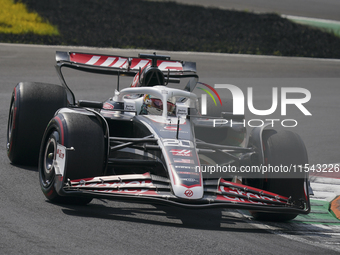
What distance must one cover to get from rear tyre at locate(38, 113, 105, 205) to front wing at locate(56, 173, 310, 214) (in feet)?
0.41

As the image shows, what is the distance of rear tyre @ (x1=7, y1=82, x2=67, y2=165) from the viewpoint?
21.8 feet

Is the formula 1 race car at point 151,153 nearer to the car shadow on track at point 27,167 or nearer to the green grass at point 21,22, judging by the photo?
the car shadow on track at point 27,167

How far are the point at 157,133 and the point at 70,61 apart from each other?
257 cm

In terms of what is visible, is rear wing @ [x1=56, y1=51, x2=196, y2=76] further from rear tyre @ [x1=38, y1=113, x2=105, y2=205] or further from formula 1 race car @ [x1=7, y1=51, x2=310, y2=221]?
rear tyre @ [x1=38, y1=113, x2=105, y2=205]

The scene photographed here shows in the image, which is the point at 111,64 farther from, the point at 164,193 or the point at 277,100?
the point at 277,100

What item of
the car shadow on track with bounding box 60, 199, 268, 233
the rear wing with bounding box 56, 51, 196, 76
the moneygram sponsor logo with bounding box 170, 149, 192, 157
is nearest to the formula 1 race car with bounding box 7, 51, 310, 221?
the moneygram sponsor logo with bounding box 170, 149, 192, 157

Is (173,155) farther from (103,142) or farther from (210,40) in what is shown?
(210,40)

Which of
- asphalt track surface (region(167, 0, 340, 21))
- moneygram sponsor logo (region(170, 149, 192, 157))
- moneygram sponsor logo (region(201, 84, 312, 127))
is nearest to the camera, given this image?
moneygram sponsor logo (region(170, 149, 192, 157))

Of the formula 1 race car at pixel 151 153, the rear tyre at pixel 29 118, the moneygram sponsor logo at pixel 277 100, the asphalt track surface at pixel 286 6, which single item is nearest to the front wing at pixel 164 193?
the formula 1 race car at pixel 151 153

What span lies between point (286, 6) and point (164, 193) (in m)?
18.9

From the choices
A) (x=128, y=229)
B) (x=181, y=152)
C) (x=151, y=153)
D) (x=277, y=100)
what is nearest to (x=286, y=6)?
(x=277, y=100)

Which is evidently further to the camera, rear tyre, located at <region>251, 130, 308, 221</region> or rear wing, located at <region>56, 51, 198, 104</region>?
rear wing, located at <region>56, 51, 198, 104</region>

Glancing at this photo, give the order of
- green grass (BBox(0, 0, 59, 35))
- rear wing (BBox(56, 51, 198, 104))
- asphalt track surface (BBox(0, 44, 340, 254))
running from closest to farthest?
asphalt track surface (BBox(0, 44, 340, 254)) → rear wing (BBox(56, 51, 198, 104)) → green grass (BBox(0, 0, 59, 35))

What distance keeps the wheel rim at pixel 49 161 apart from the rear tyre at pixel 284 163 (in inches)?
84.3
